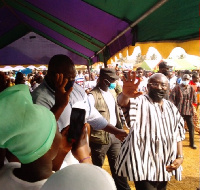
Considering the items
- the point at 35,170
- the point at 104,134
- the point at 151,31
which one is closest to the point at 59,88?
the point at 35,170

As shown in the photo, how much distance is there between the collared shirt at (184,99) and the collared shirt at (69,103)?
4433 mm

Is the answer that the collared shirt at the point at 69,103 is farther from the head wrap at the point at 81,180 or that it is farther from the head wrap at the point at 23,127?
the head wrap at the point at 81,180

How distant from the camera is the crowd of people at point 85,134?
0.83 metres

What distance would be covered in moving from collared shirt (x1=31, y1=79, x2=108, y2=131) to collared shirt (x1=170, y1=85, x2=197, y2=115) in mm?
4433

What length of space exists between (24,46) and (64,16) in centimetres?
364

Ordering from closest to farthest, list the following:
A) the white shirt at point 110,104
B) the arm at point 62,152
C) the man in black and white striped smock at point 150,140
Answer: the arm at point 62,152 < the man in black and white striped smock at point 150,140 < the white shirt at point 110,104

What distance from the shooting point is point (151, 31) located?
2.60 meters

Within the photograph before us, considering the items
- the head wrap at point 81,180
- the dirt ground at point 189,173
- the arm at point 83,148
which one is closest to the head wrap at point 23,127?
the head wrap at point 81,180

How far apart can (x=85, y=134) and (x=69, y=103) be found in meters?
0.76

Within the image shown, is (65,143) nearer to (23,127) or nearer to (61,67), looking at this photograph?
(23,127)

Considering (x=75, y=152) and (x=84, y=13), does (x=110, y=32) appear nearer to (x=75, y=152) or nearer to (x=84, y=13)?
(x=84, y=13)

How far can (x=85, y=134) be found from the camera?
1327mm

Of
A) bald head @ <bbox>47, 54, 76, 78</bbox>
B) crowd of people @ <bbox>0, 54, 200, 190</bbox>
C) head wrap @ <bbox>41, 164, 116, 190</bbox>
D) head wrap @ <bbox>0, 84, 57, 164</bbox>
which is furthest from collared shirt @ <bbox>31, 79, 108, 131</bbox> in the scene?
head wrap @ <bbox>41, 164, 116, 190</bbox>

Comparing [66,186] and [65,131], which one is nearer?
[66,186]
